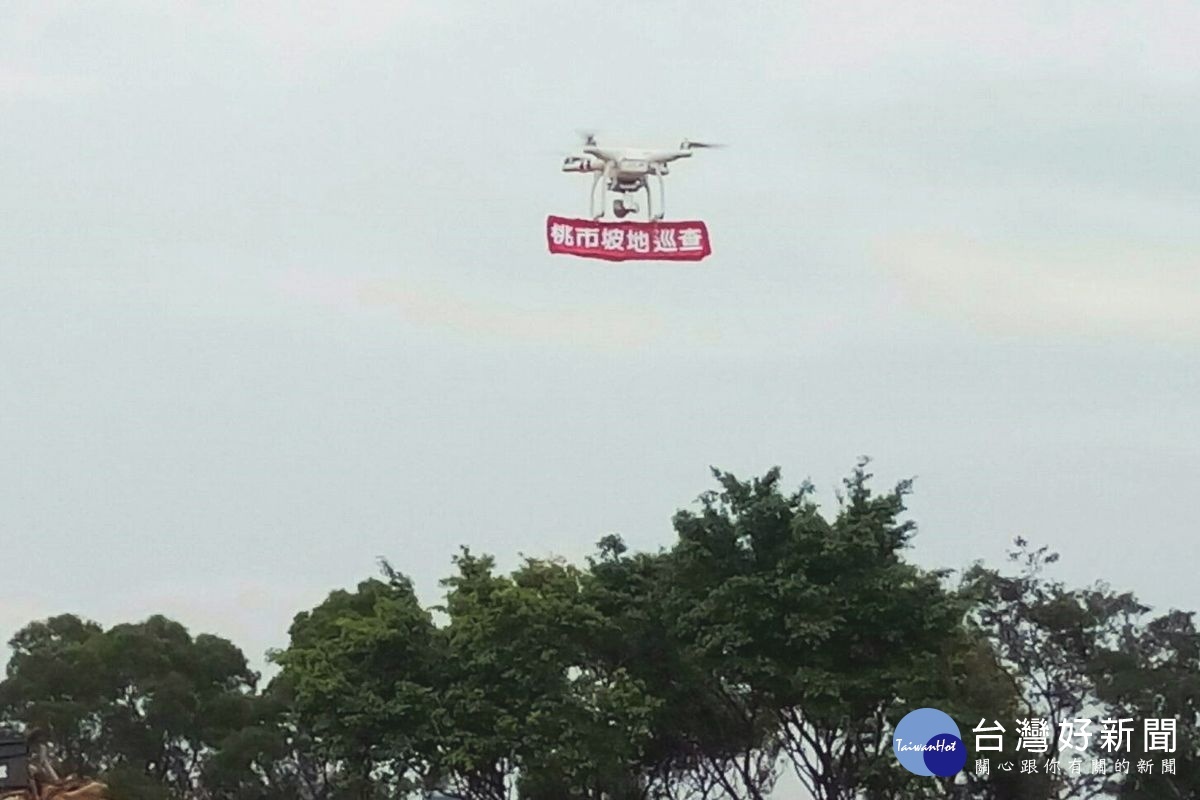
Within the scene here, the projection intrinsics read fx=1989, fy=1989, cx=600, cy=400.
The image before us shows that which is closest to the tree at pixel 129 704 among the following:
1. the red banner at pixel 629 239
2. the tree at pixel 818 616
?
the tree at pixel 818 616

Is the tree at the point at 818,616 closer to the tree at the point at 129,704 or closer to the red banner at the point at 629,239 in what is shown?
the red banner at the point at 629,239

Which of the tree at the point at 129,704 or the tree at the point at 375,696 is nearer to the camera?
the tree at the point at 375,696

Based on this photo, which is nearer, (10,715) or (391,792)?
(391,792)

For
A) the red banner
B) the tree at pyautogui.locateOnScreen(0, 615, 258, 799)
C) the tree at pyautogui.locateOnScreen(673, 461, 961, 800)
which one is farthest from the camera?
the tree at pyautogui.locateOnScreen(0, 615, 258, 799)

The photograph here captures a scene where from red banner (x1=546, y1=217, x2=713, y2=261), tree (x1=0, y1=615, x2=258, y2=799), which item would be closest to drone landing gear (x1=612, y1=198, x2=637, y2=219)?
red banner (x1=546, y1=217, x2=713, y2=261)

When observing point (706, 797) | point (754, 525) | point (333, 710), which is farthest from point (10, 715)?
point (754, 525)

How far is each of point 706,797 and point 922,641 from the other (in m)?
5.86

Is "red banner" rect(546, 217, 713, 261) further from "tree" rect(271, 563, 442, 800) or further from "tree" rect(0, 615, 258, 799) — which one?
"tree" rect(0, 615, 258, 799)

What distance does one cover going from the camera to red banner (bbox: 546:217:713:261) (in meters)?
22.4

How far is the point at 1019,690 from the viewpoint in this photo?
114ft

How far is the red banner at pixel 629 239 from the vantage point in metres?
22.4

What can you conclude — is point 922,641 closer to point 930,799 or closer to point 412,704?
point 930,799

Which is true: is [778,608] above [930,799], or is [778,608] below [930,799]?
above

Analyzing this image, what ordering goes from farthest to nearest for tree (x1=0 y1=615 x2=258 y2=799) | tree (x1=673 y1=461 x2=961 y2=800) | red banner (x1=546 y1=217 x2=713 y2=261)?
tree (x1=0 y1=615 x2=258 y2=799)
tree (x1=673 y1=461 x2=961 y2=800)
red banner (x1=546 y1=217 x2=713 y2=261)
